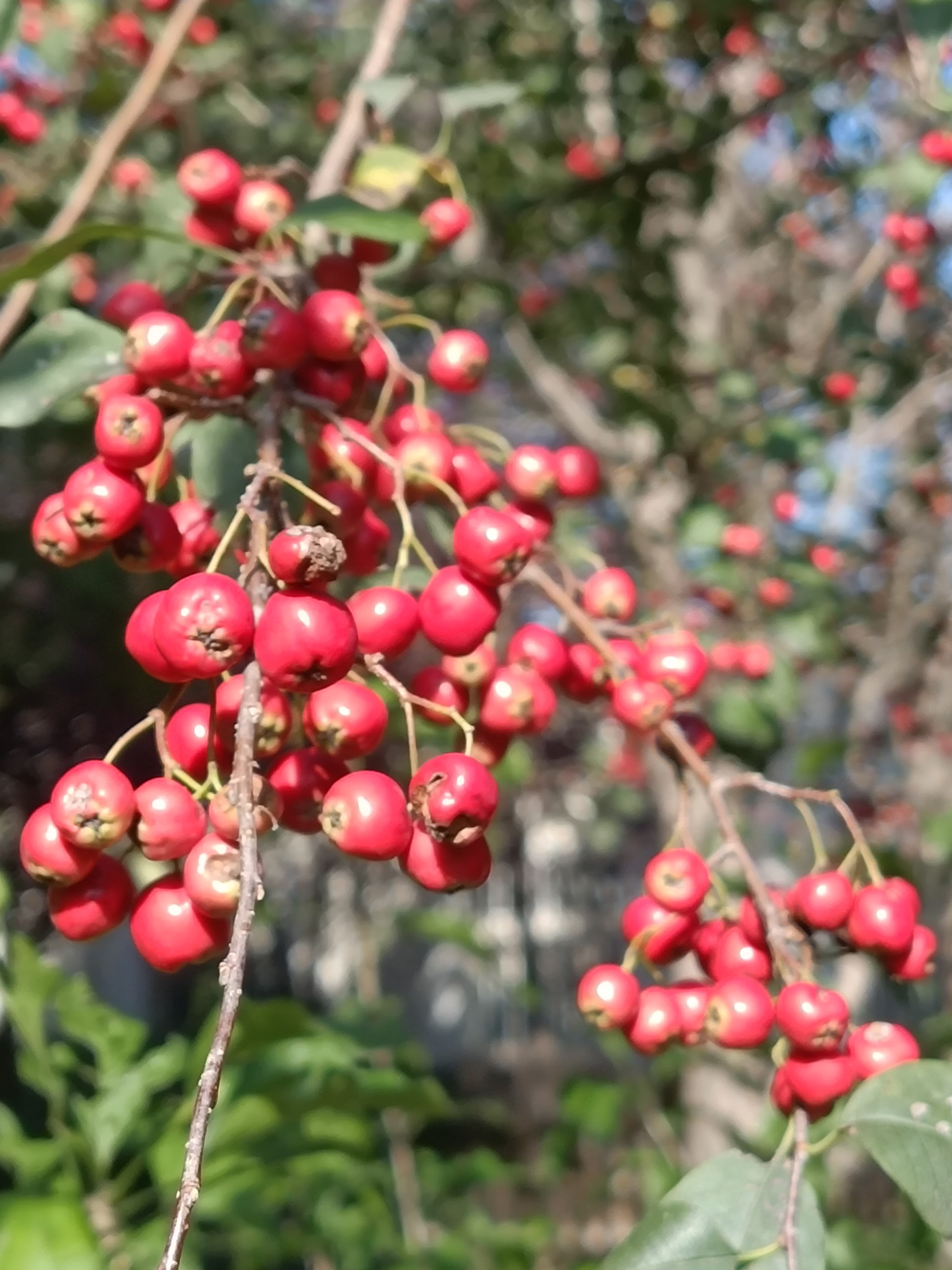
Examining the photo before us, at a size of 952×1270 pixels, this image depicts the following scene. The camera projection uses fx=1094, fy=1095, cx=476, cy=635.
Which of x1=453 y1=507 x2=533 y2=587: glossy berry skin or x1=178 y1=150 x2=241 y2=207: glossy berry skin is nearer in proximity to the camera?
x1=453 y1=507 x2=533 y2=587: glossy berry skin

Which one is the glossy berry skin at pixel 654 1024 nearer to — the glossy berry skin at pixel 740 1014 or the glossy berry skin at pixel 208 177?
the glossy berry skin at pixel 740 1014

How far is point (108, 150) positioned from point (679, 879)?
4.40 ft

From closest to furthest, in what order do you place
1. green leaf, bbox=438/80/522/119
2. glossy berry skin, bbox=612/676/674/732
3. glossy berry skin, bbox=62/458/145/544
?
1. glossy berry skin, bbox=62/458/145/544
2. glossy berry skin, bbox=612/676/674/732
3. green leaf, bbox=438/80/522/119

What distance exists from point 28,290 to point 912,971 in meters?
1.46

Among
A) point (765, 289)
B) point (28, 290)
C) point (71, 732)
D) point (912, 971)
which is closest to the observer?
point (912, 971)

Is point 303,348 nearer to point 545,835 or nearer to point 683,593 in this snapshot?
point 683,593

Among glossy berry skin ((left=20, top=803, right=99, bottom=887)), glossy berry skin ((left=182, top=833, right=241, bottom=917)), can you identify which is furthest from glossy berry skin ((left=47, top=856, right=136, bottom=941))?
glossy berry skin ((left=182, top=833, right=241, bottom=917))

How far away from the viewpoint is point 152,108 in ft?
9.07

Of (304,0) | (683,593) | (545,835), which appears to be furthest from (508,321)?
(545,835)

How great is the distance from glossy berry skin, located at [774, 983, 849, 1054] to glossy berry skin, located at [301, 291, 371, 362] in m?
0.84

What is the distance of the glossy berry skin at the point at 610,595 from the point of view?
5.18 ft

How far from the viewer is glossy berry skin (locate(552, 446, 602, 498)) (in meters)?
1.59

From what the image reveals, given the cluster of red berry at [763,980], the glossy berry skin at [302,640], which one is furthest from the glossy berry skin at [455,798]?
the cluster of red berry at [763,980]

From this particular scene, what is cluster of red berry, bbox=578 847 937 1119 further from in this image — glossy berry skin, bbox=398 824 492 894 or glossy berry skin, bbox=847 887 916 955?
glossy berry skin, bbox=398 824 492 894
